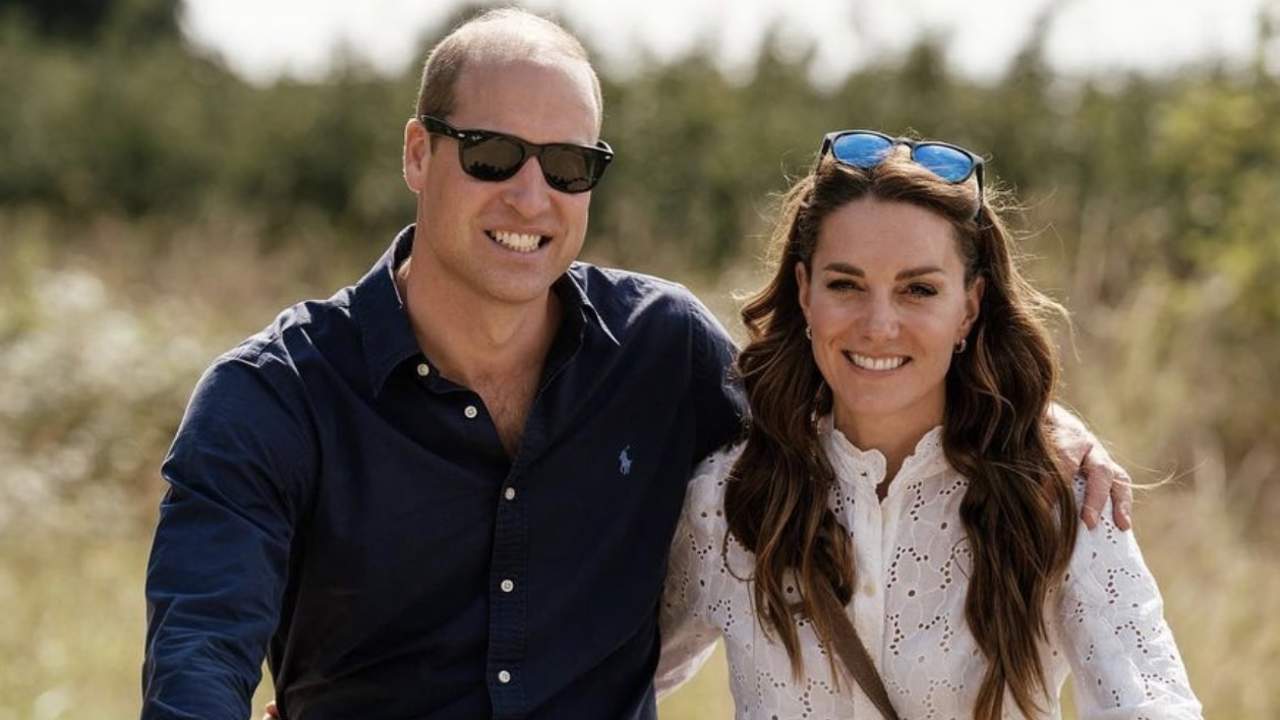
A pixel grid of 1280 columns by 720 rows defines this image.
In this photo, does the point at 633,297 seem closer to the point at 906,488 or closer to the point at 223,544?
the point at 906,488

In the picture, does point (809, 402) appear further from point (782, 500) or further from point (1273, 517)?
point (1273, 517)

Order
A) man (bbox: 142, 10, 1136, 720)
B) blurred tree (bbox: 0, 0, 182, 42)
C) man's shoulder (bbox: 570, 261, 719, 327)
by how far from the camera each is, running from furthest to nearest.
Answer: blurred tree (bbox: 0, 0, 182, 42)
man's shoulder (bbox: 570, 261, 719, 327)
man (bbox: 142, 10, 1136, 720)

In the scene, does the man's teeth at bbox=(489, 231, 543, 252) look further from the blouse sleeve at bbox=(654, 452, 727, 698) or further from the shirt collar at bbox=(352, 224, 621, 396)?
the blouse sleeve at bbox=(654, 452, 727, 698)

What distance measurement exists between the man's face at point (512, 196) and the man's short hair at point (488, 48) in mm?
24

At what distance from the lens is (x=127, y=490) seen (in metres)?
9.59

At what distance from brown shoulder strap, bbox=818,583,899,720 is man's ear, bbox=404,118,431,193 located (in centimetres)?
120

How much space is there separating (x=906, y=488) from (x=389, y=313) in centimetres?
111

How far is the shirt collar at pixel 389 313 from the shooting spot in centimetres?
361

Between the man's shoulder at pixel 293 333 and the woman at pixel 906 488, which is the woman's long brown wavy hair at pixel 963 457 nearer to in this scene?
the woman at pixel 906 488

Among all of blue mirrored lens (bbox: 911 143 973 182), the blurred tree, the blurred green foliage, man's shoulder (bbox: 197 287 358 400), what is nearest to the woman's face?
blue mirrored lens (bbox: 911 143 973 182)

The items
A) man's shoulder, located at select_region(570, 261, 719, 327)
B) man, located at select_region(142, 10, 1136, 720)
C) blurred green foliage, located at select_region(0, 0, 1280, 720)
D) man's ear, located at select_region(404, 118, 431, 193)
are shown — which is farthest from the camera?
blurred green foliage, located at select_region(0, 0, 1280, 720)

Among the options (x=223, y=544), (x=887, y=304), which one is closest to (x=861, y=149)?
(x=887, y=304)

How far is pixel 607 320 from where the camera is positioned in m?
3.93

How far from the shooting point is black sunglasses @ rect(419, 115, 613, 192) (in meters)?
3.65
